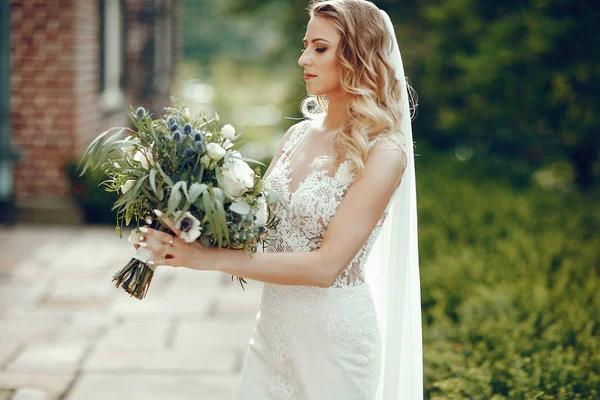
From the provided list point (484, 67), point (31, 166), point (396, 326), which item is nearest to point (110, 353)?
point (396, 326)

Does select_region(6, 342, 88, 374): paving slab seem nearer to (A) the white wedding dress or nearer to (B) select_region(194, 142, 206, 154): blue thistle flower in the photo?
(A) the white wedding dress

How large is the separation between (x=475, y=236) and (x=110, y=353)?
3.84 meters

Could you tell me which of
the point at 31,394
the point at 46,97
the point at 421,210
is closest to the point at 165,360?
the point at 31,394

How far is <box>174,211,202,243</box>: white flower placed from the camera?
7.73 ft

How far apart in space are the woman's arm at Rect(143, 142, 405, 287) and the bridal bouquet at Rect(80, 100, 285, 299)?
2.1 inches

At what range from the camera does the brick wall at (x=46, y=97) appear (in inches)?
374

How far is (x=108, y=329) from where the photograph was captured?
5965 mm

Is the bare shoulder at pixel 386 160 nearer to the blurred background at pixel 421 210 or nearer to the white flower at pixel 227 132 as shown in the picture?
the white flower at pixel 227 132

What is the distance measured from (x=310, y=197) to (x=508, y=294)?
3.34m

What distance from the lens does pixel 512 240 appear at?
292 inches

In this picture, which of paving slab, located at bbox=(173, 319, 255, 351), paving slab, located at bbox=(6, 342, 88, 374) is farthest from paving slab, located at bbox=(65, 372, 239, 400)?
paving slab, located at bbox=(173, 319, 255, 351)

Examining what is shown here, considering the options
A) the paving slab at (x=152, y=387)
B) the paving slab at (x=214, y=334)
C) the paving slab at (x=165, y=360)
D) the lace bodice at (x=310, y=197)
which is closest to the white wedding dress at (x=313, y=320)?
the lace bodice at (x=310, y=197)

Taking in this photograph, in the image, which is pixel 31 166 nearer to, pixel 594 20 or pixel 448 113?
pixel 448 113

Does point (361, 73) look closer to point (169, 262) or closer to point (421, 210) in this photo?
point (169, 262)
